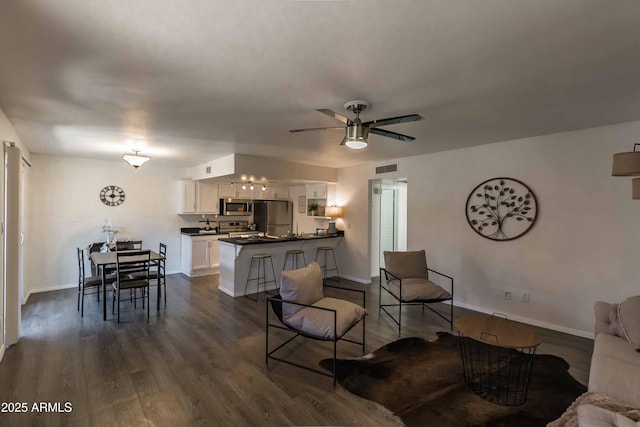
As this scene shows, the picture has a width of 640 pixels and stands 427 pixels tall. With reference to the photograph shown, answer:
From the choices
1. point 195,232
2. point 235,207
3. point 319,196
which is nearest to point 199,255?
point 195,232

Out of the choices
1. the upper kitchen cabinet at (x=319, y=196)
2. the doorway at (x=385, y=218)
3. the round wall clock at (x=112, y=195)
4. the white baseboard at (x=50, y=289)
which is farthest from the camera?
the upper kitchen cabinet at (x=319, y=196)

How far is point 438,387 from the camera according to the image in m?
2.65

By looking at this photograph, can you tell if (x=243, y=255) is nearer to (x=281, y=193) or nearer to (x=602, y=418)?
(x=281, y=193)

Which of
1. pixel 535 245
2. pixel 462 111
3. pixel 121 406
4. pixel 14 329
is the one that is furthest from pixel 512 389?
pixel 14 329

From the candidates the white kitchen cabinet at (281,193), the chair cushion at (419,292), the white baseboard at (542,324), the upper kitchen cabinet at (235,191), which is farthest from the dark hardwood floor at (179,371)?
the white kitchen cabinet at (281,193)

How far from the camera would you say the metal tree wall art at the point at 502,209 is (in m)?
4.11

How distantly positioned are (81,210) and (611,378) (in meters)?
7.70

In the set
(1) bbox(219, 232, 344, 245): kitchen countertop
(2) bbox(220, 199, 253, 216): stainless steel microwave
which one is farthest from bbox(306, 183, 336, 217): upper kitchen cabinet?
(2) bbox(220, 199, 253, 216): stainless steel microwave

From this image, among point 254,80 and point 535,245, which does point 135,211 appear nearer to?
point 254,80

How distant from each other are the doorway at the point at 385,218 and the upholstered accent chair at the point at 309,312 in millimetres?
3247

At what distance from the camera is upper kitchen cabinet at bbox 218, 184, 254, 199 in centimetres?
746

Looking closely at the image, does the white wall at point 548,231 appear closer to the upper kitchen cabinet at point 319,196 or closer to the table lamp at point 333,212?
the table lamp at point 333,212

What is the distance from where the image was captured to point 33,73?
7.38ft

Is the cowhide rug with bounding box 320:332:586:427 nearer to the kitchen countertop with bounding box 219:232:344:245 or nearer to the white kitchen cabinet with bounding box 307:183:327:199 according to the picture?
the kitchen countertop with bounding box 219:232:344:245
